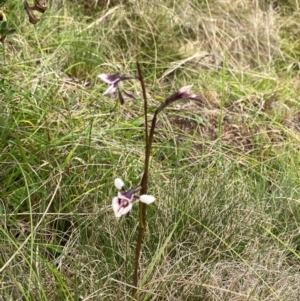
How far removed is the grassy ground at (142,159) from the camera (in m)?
1.63

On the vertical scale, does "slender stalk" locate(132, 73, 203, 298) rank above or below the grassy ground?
above

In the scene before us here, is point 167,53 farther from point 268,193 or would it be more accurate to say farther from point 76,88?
point 268,193

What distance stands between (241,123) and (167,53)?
2.09 ft

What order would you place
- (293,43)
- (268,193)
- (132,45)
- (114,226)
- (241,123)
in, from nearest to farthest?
(114,226), (268,193), (241,123), (132,45), (293,43)

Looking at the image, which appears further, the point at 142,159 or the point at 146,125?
the point at 142,159

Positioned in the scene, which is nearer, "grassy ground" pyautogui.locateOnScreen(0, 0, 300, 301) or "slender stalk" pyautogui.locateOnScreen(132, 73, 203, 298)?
"slender stalk" pyautogui.locateOnScreen(132, 73, 203, 298)

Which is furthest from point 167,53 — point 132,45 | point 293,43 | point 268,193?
point 268,193

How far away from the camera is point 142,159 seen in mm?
2074

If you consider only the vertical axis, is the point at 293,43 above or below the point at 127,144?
below

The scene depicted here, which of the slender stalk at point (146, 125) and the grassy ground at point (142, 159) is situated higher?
the slender stalk at point (146, 125)

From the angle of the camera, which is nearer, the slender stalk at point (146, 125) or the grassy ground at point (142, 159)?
the slender stalk at point (146, 125)

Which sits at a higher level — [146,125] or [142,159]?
[146,125]

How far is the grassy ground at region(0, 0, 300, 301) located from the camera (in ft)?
5.34

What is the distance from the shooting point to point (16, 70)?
2.43m
